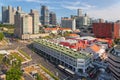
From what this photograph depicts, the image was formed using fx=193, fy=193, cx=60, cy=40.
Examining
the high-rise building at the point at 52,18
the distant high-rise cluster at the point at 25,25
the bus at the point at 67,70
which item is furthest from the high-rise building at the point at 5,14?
the bus at the point at 67,70

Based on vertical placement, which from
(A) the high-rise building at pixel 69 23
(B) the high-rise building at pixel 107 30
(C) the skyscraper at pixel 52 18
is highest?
(C) the skyscraper at pixel 52 18

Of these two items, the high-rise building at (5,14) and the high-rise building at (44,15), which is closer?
the high-rise building at (5,14)

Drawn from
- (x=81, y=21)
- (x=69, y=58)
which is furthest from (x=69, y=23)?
(x=69, y=58)

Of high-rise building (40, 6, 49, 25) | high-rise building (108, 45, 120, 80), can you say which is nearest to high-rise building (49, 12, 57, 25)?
high-rise building (40, 6, 49, 25)

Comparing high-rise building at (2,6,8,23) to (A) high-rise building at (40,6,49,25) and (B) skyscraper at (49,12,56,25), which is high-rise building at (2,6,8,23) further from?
(B) skyscraper at (49,12,56,25)

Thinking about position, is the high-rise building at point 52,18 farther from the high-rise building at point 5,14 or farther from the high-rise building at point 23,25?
the high-rise building at point 23,25

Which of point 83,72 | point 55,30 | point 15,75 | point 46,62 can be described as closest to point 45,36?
point 55,30

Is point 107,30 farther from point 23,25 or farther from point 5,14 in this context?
point 5,14
